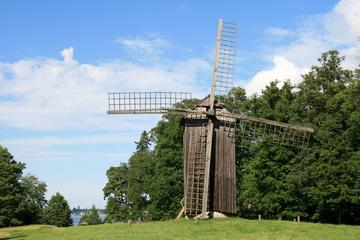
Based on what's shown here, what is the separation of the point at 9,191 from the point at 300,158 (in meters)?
36.5

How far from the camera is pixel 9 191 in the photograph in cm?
5909

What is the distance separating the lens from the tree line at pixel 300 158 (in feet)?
117

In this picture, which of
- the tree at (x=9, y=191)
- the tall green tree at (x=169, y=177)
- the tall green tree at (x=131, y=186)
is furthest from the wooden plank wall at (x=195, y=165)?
the tree at (x=9, y=191)

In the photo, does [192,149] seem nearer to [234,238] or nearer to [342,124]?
[234,238]

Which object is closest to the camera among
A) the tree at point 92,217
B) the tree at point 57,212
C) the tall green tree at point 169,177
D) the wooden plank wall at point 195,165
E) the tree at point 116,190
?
the wooden plank wall at point 195,165

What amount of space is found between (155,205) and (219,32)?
903 inches

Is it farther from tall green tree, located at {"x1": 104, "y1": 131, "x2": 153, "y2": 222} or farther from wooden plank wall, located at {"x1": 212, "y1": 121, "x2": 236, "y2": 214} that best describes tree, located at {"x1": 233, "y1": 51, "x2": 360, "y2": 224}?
tall green tree, located at {"x1": 104, "y1": 131, "x2": 153, "y2": 222}

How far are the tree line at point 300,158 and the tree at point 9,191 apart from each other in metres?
17.6

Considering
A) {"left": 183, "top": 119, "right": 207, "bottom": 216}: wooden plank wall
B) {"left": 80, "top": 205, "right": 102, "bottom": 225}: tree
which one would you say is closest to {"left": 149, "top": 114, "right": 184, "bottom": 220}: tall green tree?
{"left": 183, "top": 119, "right": 207, "bottom": 216}: wooden plank wall

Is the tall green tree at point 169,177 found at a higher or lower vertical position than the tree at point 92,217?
higher

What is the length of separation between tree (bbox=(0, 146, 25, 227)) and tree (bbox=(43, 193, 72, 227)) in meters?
21.6

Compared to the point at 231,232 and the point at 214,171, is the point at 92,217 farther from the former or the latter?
the point at 231,232

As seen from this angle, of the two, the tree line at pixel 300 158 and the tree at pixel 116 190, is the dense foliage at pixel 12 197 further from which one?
the tree line at pixel 300 158

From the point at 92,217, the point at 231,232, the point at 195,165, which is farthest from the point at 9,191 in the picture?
the point at 92,217
